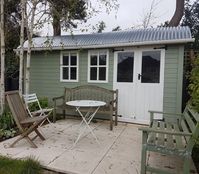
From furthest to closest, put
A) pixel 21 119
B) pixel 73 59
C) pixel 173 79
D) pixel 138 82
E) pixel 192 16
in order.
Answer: pixel 192 16 < pixel 73 59 < pixel 138 82 < pixel 173 79 < pixel 21 119

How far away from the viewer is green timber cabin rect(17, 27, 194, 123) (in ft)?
18.2

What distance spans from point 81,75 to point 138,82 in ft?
6.32

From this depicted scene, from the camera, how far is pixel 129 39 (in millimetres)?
6055

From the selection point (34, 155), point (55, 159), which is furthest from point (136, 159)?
point (34, 155)

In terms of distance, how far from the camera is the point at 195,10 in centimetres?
1392

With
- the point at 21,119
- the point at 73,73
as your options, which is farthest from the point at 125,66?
the point at 21,119

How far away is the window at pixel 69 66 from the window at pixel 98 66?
0.52 m

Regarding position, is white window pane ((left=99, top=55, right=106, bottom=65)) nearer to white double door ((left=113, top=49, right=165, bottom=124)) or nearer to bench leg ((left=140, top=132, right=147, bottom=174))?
white double door ((left=113, top=49, right=165, bottom=124))

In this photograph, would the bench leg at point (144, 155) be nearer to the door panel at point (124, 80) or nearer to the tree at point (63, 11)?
the door panel at point (124, 80)

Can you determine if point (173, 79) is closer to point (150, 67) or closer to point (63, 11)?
point (150, 67)

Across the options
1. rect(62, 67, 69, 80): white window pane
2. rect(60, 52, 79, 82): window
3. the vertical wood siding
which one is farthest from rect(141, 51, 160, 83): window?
rect(62, 67, 69, 80): white window pane

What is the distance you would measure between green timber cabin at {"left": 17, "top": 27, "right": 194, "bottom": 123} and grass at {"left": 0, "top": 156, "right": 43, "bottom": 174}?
11.8 feet

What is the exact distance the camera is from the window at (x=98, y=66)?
6.41 m

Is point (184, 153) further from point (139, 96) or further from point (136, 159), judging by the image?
point (139, 96)
